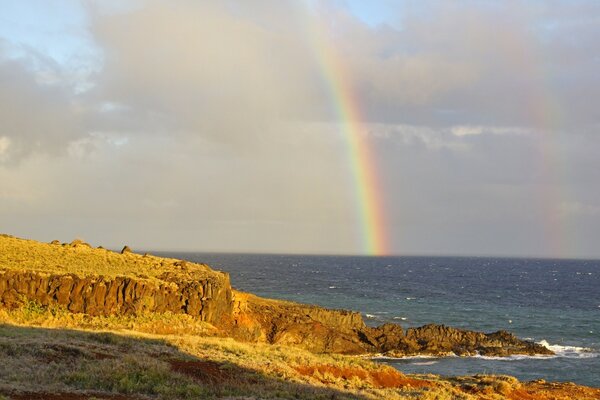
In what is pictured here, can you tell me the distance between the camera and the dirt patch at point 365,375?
26.4 meters

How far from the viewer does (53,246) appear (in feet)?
179

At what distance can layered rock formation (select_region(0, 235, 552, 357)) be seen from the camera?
131 ft

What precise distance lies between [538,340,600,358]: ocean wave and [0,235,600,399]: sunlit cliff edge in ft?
4.43

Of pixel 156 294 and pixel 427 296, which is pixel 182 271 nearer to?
pixel 156 294

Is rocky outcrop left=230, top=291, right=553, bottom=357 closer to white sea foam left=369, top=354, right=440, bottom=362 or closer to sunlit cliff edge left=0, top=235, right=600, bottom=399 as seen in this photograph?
sunlit cliff edge left=0, top=235, right=600, bottom=399

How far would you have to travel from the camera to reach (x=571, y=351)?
55.5 m

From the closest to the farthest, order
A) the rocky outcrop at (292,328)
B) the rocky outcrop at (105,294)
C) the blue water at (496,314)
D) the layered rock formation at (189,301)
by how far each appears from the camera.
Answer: the rocky outcrop at (105,294) < the layered rock formation at (189,301) < the blue water at (496,314) < the rocky outcrop at (292,328)

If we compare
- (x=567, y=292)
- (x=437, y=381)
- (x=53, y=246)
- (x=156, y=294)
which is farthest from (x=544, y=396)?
(x=567, y=292)

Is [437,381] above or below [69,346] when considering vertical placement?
below

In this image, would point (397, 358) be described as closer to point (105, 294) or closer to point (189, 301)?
point (189, 301)

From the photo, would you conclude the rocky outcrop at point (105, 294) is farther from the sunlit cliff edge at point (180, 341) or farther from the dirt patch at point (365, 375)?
the dirt patch at point (365, 375)

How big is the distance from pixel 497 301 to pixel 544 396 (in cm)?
7722

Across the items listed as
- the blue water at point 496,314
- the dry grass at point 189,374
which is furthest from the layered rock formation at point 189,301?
the blue water at point 496,314

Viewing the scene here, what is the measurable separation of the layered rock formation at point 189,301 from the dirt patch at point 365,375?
1724 cm
